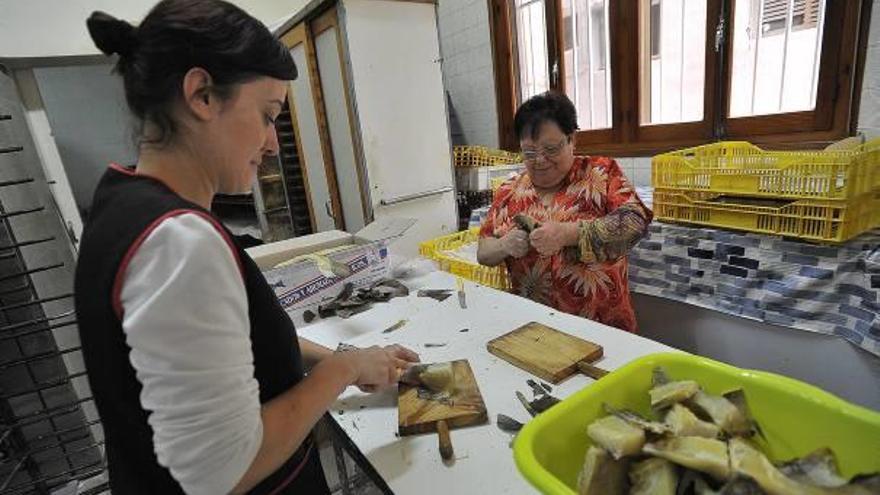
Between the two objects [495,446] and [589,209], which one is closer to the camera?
[495,446]

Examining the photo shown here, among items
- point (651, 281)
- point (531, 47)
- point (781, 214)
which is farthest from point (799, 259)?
point (531, 47)

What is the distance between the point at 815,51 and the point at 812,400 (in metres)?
2.18

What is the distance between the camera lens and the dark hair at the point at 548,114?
4.93 ft

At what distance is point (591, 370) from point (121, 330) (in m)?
0.80

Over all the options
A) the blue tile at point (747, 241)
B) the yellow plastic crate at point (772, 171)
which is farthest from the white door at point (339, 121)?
the blue tile at point (747, 241)

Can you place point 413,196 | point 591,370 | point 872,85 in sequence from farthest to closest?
1. point 413,196
2. point 872,85
3. point 591,370

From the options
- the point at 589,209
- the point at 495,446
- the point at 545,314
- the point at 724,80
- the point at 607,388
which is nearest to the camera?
Answer: the point at 607,388

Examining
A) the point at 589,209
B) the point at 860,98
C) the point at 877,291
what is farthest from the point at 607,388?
the point at 860,98

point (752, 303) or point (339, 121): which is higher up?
point (339, 121)

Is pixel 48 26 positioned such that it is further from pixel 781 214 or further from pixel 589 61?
pixel 781 214

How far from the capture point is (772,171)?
Result: 5.00ft

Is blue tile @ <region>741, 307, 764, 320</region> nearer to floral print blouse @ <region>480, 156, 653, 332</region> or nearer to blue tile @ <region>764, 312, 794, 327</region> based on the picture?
blue tile @ <region>764, 312, 794, 327</region>

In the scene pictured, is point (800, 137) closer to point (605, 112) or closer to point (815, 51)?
point (815, 51)

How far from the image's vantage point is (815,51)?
2.01 meters
